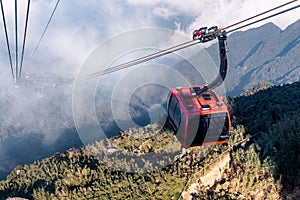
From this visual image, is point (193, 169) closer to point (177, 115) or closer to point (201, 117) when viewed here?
point (177, 115)

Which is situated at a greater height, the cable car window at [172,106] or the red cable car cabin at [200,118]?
the cable car window at [172,106]

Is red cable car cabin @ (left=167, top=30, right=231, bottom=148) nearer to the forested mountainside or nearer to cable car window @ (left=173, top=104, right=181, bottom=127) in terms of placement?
cable car window @ (left=173, top=104, right=181, bottom=127)

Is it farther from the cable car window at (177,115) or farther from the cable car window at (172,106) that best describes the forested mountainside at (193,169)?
the cable car window at (177,115)

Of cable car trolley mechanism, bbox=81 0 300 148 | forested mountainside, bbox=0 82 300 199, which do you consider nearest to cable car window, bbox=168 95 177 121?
cable car trolley mechanism, bbox=81 0 300 148

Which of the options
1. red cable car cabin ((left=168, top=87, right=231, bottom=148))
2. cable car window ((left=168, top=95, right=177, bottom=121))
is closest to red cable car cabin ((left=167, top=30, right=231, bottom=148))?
red cable car cabin ((left=168, top=87, right=231, bottom=148))

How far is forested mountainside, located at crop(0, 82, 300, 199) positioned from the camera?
2527 cm

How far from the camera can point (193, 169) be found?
28750 mm

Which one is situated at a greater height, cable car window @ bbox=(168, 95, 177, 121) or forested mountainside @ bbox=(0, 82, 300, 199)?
cable car window @ bbox=(168, 95, 177, 121)

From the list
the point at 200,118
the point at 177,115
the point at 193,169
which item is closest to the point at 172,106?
the point at 177,115

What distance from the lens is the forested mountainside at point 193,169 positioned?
2527cm

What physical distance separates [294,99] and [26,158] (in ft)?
553

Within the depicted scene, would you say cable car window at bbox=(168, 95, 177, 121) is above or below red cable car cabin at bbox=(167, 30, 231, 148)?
above

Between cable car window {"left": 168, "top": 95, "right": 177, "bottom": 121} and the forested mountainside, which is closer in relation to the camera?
cable car window {"left": 168, "top": 95, "right": 177, "bottom": 121}

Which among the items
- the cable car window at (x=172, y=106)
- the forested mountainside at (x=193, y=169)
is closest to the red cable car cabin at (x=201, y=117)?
the cable car window at (x=172, y=106)
